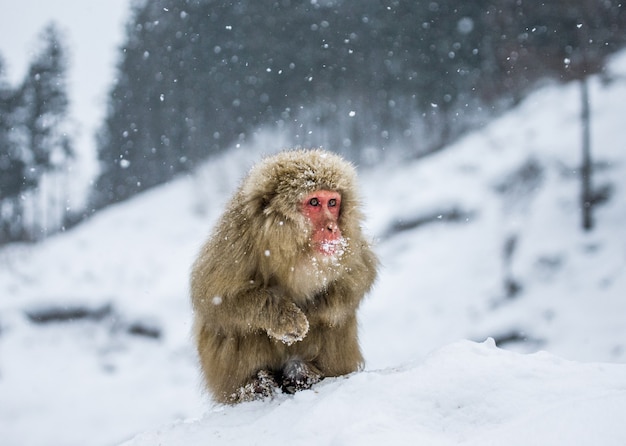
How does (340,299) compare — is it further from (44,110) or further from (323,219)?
(44,110)

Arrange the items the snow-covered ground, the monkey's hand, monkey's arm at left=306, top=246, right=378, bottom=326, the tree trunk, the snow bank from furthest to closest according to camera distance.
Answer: the tree trunk → the snow-covered ground → monkey's arm at left=306, top=246, right=378, bottom=326 → the monkey's hand → the snow bank

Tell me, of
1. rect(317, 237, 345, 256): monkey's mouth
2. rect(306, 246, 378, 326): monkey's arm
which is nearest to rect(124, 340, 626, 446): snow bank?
rect(306, 246, 378, 326): monkey's arm

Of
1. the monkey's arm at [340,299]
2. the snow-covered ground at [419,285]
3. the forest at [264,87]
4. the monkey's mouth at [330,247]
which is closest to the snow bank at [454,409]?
the monkey's arm at [340,299]

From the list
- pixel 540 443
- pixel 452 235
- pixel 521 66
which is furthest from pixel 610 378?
pixel 521 66

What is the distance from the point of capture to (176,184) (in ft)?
76.1

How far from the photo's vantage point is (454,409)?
7.98ft

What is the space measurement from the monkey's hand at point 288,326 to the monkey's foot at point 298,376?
260 mm

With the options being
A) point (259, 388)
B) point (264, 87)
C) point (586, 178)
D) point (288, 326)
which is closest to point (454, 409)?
point (288, 326)

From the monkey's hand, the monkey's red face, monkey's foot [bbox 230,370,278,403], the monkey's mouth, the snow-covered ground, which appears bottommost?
monkey's foot [bbox 230,370,278,403]

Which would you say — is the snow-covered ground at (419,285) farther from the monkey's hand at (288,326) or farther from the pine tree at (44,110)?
Answer: the pine tree at (44,110)

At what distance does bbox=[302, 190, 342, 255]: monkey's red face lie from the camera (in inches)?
130

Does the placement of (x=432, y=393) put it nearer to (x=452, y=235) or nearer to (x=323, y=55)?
(x=452, y=235)

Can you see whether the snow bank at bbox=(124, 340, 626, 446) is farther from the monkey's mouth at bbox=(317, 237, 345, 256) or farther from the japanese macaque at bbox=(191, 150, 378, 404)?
the monkey's mouth at bbox=(317, 237, 345, 256)

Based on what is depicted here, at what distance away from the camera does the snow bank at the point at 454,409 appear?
203 centimetres
